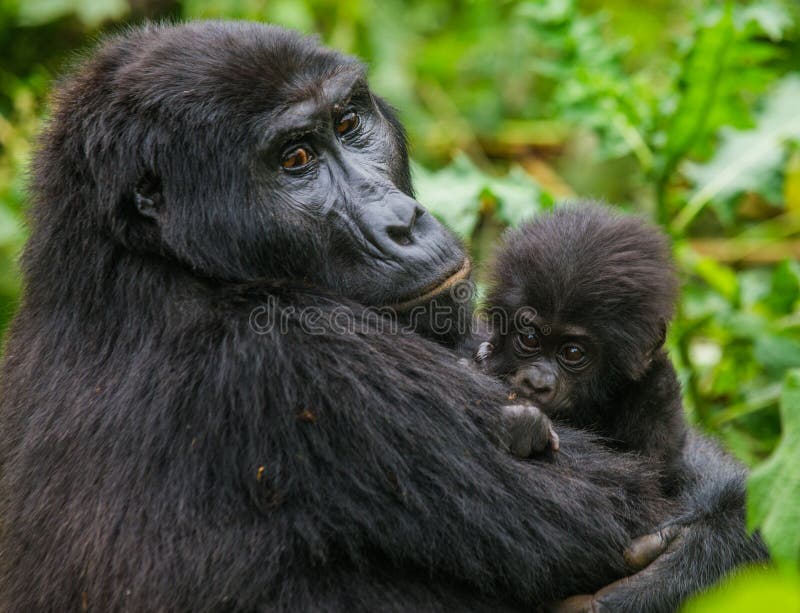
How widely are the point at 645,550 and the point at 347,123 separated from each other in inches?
66.0

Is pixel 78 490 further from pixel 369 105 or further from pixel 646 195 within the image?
pixel 646 195

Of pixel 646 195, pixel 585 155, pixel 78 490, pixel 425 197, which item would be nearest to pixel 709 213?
pixel 646 195

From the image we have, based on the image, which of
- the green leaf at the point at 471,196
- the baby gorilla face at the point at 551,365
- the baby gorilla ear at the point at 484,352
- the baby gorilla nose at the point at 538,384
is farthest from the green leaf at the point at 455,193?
the baby gorilla nose at the point at 538,384

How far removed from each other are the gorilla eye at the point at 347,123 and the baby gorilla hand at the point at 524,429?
43.5 inches

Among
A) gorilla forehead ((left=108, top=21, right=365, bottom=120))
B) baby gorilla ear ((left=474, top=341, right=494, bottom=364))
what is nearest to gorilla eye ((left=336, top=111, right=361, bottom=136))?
gorilla forehead ((left=108, top=21, right=365, bottom=120))

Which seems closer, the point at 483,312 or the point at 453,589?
the point at 453,589

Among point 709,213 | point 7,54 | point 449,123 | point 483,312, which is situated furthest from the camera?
point 449,123

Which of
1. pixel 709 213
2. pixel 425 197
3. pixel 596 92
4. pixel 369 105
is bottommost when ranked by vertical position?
pixel 709 213

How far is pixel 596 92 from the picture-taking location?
523cm

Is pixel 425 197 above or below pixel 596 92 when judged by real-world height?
below

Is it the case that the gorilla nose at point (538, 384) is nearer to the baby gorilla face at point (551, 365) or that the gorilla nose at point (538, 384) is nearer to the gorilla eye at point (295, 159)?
the baby gorilla face at point (551, 365)

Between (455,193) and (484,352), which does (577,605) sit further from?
(455,193)

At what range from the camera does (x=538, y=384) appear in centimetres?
335

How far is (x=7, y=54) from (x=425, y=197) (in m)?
4.04
